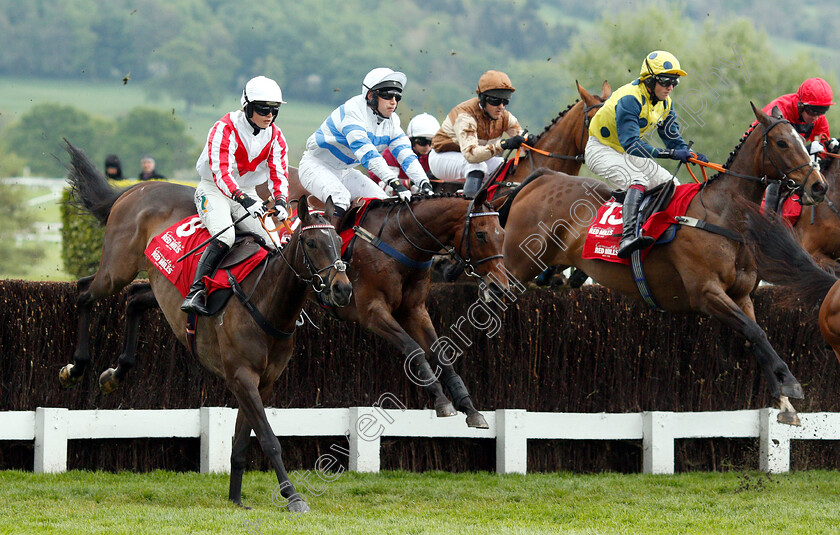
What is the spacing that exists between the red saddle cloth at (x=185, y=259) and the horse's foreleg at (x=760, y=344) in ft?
9.65

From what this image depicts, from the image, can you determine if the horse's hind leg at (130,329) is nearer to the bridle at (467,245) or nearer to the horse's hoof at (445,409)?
the bridle at (467,245)

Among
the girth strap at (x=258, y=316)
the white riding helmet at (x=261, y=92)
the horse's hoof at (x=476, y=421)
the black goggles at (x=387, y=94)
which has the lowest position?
the horse's hoof at (x=476, y=421)

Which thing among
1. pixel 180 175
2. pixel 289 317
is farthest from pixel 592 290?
pixel 180 175

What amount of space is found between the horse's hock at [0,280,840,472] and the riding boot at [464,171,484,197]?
1144mm

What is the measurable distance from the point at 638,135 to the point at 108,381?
392cm

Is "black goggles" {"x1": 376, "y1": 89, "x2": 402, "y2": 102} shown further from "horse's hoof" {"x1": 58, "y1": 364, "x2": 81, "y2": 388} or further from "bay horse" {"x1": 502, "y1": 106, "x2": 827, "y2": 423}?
"horse's hoof" {"x1": 58, "y1": 364, "x2": 81, "y2": 388}

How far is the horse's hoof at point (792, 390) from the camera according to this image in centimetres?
620

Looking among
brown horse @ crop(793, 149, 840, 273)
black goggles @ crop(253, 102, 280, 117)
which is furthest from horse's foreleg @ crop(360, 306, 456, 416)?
brown horse @ crop(793, 149, 840, 273)

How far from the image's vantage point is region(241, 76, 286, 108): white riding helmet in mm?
6043

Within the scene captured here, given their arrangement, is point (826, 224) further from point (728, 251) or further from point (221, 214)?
point (221, 214)

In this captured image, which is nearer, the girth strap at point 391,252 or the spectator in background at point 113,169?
the girth strap at point 391,252

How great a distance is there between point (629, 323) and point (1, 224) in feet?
77.2

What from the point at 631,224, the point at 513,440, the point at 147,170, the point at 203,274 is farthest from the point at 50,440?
the point at 147,170

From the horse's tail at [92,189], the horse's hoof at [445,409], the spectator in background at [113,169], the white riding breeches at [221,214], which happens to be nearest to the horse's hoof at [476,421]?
the horse's hoof at [445,409]
